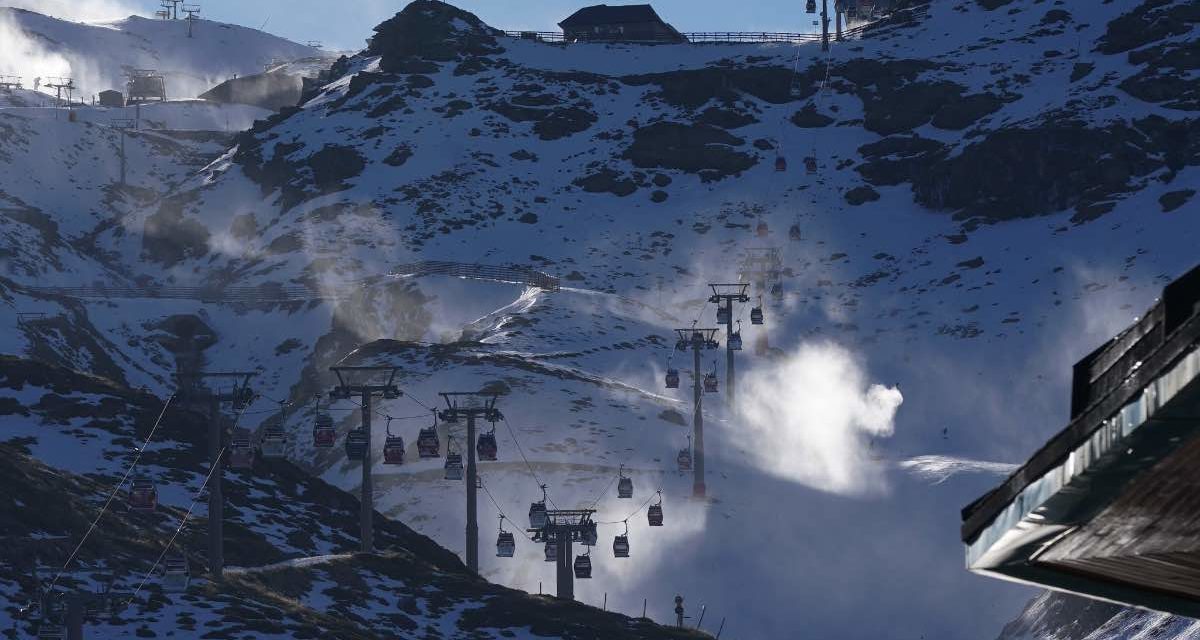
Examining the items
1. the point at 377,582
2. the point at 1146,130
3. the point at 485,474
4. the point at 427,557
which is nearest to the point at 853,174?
the point at 1146,130

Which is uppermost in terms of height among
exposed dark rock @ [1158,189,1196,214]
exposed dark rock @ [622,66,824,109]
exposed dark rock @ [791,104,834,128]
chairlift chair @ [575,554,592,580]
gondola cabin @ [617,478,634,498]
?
exposed dark rock @ [622,66,824,109]

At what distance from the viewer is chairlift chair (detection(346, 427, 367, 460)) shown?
6991 centimetres

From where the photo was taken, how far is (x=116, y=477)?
77375mm

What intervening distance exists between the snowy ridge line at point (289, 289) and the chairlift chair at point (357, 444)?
6690 cm

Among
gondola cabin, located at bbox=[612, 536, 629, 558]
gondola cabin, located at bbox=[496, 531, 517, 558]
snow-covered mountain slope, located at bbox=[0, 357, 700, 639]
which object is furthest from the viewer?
gondola cabin, located at bbox=[612, 536, 629, 558]

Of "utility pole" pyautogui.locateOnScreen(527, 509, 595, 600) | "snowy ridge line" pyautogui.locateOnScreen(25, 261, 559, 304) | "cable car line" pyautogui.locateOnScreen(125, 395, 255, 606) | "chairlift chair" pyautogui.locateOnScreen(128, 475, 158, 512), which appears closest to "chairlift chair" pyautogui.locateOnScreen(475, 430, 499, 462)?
"utility pole" pyautogui.locateOnScreen(527, 509, 595, 600)

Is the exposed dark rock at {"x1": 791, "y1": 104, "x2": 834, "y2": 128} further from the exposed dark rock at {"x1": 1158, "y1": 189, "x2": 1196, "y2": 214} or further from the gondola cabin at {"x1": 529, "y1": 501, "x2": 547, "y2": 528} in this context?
the gondola cabin at {"x1": 529, "y1": 501, "x2": 547, "y2": 528}

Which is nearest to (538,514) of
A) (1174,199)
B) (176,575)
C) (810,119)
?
(176,575)

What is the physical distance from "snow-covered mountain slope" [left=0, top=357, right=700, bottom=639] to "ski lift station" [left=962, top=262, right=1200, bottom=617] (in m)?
40.5

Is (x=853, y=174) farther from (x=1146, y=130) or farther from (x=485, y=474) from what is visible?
(x=485, y=474)

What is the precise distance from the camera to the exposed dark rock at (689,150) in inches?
6865

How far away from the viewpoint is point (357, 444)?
231ft

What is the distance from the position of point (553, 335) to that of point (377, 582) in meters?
52.1

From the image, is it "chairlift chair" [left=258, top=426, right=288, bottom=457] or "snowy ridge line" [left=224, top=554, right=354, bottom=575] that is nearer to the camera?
"chairlift chair" [left=258, top=426, right=288, bottom=457]
